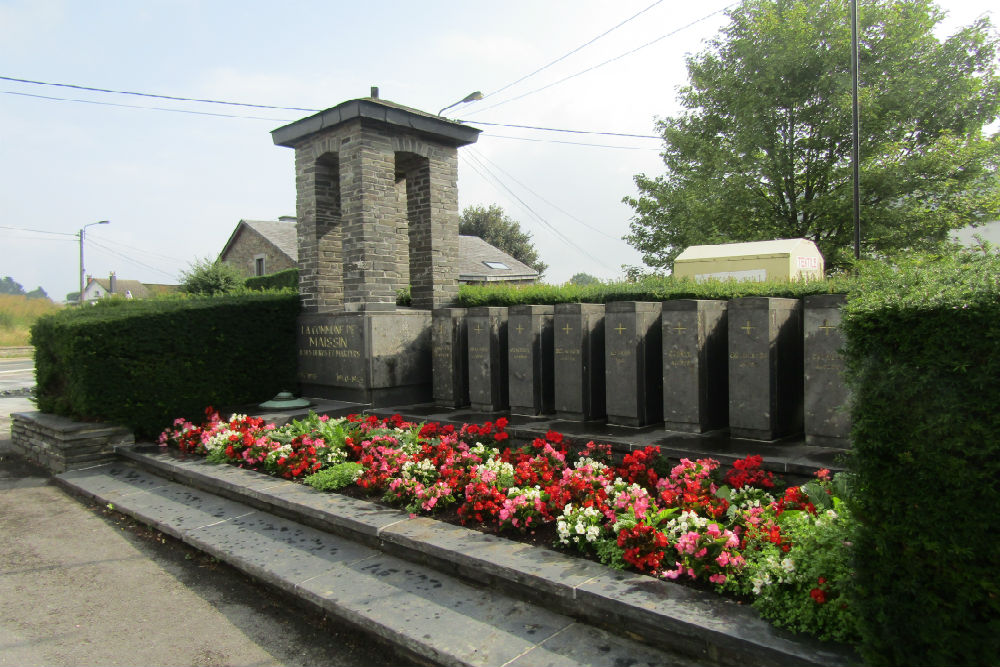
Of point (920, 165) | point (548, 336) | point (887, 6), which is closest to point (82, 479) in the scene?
point (548, 336)

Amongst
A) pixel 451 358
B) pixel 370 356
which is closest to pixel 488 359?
pixel 451 358

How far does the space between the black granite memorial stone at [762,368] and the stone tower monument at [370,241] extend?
462 cm

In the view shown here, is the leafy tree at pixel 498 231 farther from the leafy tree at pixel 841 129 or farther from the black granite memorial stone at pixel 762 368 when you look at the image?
the black granite memorial stone at pixel 762 368

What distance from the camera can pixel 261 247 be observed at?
1432 inches

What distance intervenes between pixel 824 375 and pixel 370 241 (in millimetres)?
6023

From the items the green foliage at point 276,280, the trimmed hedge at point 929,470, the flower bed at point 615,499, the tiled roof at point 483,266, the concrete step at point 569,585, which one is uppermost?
the tiled roof at point 483,266

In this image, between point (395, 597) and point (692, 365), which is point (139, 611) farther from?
point (692, 365)

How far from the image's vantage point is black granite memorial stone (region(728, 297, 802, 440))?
5.29 metres

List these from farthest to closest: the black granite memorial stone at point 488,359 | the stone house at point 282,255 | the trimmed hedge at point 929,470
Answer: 1. the stone house at point 282,255
2. the black granite memorial stone at point 488,359
3. the trimmed hedge at point 929,470

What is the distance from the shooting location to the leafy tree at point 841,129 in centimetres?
1809

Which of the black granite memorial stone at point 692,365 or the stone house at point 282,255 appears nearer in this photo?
the black granite memorial stone at point 692,365

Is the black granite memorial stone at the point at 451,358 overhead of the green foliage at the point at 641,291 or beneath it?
beneath

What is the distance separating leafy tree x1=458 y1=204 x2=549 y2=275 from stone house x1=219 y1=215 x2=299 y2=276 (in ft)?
52.0

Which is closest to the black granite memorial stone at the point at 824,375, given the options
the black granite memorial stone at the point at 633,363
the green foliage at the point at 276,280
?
the black granite memorial stone at the point at 633,363
